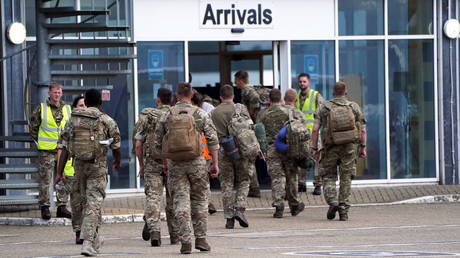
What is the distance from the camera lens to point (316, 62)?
24.2 metres

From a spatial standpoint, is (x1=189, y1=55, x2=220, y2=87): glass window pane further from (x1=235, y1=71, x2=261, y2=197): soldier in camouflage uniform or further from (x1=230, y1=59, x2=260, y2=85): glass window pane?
(x1=235, y1=71, x2=261, y2=197): soldier in camouflage uniform

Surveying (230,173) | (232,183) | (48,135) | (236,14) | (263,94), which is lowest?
(232,183)

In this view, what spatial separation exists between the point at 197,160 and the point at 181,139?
1.17 feet

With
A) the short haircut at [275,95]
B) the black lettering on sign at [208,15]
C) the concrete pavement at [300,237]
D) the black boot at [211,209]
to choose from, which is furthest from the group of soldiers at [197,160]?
the black lettering on sign at [208,15]

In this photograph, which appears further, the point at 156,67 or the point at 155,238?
the point at 156,67

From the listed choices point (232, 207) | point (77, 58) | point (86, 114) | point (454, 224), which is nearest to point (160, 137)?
point (86, 114)

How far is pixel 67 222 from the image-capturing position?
19484 millimetres

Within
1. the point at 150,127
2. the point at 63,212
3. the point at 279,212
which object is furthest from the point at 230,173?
the point at 63,212

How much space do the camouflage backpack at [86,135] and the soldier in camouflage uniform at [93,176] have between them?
0.08ft

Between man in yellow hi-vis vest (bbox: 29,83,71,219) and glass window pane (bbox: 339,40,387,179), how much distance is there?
252 inches

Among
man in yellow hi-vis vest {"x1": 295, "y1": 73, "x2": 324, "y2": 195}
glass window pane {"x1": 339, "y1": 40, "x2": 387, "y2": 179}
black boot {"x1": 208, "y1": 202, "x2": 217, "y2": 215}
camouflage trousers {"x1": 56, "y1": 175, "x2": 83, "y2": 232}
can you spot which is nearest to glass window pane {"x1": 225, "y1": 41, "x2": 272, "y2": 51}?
glass window pane {"x1": 339, "y1": 40, "x2": 387, "y2": 179}

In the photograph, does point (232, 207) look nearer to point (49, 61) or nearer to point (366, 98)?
point (49, 61)

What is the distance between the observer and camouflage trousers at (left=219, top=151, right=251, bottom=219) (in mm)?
18266

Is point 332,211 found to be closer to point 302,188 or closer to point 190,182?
point 302,188
